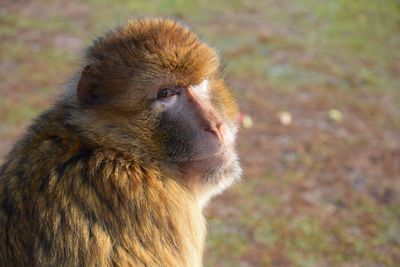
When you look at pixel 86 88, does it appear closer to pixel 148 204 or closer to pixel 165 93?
pixel 165 93

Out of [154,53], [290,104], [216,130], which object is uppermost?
[154,53]

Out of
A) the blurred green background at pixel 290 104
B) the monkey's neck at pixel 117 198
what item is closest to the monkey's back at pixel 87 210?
the monkey's neck at pixel 117 198

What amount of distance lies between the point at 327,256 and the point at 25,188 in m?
2.91

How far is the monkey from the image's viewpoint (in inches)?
84.4

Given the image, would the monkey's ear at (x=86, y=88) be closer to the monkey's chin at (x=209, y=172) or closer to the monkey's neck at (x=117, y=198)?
the monkey's neck at (x=117, y=198)

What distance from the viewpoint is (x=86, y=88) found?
2338mm

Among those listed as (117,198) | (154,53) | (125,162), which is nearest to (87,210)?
(117,198)

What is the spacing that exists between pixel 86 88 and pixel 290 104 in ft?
15.0

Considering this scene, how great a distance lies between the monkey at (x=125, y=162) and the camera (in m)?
2.14

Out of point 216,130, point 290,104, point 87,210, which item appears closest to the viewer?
point 87,210

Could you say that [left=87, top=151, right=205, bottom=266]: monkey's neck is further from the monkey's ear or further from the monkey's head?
the monkey's ear

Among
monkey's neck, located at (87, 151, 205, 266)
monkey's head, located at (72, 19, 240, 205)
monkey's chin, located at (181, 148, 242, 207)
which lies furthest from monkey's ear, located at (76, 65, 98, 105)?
monkey's chin, located at (181, 148, 242, 207)

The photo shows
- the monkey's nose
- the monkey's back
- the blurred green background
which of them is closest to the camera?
the monkey's back

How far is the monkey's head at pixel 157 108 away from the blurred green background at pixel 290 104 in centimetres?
71
